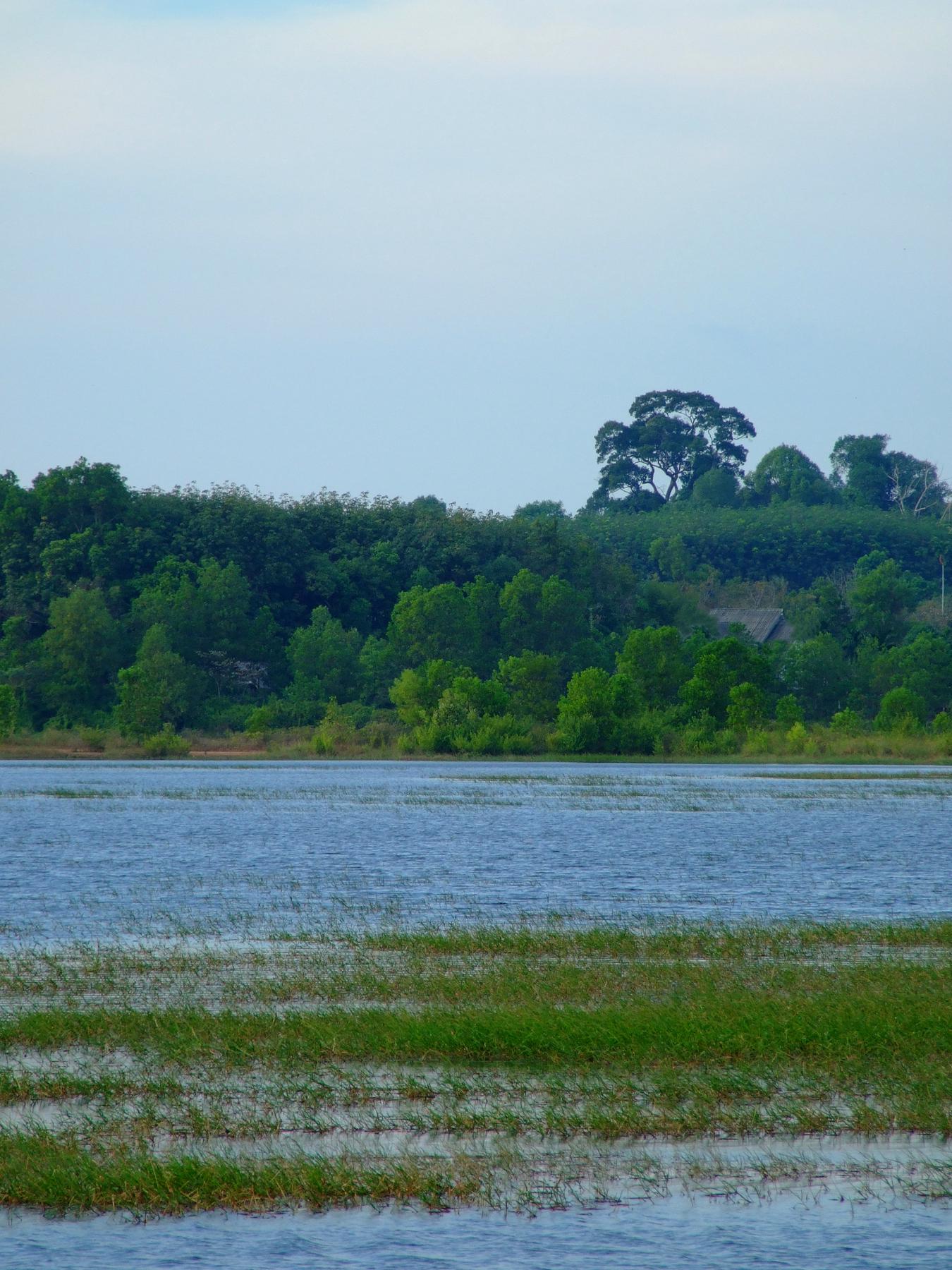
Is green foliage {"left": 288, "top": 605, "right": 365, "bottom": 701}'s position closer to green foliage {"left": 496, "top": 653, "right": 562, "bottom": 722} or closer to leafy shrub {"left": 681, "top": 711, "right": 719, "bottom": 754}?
green foliage {"left": 496, "top": 653, "right": 562, "bottom": 722}

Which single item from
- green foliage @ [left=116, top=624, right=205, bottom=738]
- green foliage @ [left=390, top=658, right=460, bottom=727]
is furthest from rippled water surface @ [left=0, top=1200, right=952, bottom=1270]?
green foliage @ [left=116, top=624, right=205, bottom=738]

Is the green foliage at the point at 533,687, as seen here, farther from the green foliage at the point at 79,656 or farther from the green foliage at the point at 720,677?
the green foliage at the point at 79,656

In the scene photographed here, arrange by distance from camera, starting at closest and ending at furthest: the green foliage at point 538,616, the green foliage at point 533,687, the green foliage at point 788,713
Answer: the green foliage at point 788,713
the green foliage at point 533,687
the green foliage at point 538,616

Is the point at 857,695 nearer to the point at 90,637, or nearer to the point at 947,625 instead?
the point at 947,625

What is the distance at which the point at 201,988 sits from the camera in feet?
53.1

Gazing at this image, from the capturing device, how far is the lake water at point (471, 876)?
9086 mm

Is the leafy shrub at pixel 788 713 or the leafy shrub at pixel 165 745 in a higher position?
the leafy shrub at pixel 788 713

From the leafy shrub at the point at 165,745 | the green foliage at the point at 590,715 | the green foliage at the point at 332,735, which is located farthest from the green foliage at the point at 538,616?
the leafy shrub at the point at 165,745

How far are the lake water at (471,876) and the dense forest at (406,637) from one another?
14838 millimetres

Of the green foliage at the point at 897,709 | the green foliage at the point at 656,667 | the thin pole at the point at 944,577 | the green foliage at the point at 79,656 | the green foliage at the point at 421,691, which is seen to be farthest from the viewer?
the thin pole at the point at 944,577

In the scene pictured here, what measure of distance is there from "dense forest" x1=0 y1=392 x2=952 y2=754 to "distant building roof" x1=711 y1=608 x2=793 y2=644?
1.10 metres

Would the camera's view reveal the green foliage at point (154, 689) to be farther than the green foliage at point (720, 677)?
Yes

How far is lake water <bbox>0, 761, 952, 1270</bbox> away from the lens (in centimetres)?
909

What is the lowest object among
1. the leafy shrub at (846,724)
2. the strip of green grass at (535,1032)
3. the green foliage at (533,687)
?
the strip of green grass at (535,1032)
